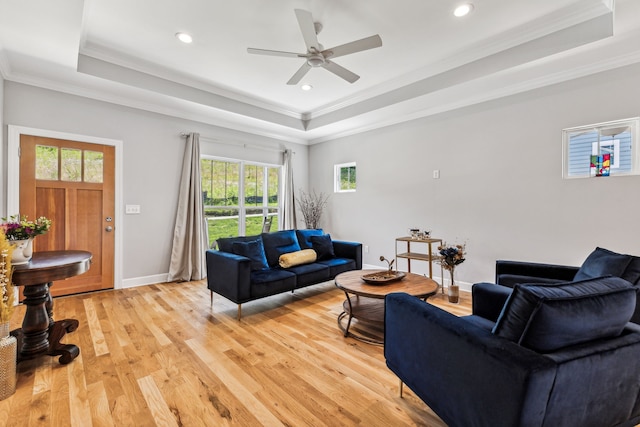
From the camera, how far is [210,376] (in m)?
2.08

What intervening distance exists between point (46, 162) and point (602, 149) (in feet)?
21.5

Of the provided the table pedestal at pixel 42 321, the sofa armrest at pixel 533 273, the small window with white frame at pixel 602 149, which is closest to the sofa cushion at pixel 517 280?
the sofa armrest at pixel 533 273

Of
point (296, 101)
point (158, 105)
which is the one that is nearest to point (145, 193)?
point (158, 105)

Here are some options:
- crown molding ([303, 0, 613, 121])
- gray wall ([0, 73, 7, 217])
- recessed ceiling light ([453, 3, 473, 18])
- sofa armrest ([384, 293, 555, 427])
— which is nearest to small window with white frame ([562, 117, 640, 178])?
crown molding ([303, 0, 613, 121])

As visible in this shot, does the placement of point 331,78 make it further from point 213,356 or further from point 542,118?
point 213,356

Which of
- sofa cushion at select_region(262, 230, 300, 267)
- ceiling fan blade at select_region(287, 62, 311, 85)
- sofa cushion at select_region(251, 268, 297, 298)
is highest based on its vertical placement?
ceiling fan blade at select_region(287, 62, 311, 85)

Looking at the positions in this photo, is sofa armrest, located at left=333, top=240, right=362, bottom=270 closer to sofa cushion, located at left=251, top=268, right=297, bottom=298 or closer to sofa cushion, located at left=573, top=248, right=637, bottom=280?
sofa cushion, located at left=251, top=268, right=297, bottom=298

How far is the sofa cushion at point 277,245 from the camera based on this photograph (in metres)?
3.78

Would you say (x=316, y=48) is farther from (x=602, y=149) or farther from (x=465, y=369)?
(x=602, y=149)

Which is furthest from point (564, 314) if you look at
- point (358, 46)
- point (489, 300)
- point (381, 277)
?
point (358, 46)

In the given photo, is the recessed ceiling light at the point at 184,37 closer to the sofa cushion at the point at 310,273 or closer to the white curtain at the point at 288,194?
the sofa cushion at the point at 310,273

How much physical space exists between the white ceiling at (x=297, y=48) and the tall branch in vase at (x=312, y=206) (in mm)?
2311

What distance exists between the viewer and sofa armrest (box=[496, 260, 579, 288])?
8.05 ft

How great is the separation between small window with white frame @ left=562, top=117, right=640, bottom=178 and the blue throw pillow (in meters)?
3.70
